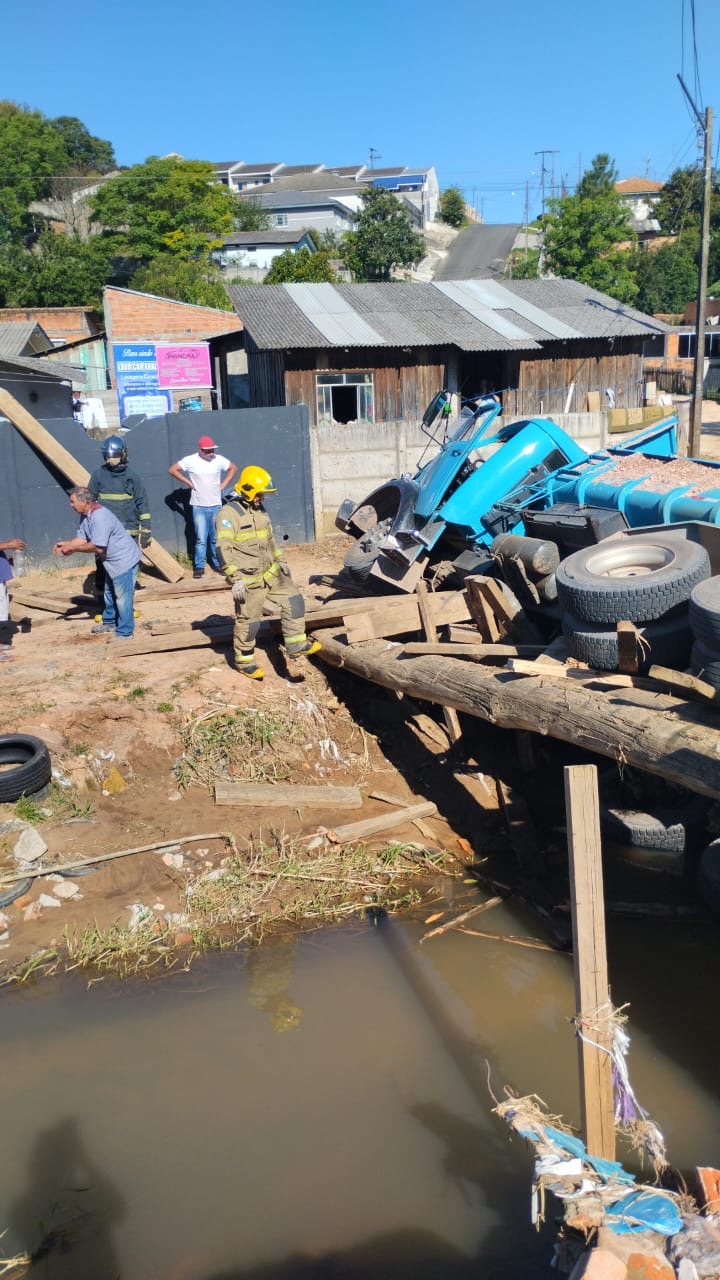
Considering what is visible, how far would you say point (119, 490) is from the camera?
9.89 m

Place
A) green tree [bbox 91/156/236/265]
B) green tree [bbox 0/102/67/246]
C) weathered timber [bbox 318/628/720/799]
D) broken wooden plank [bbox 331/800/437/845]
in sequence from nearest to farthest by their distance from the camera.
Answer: weathered timber [bbox 318/628/720/799], broken wooden plank [bbox 331/800/437/845], green tree [bbox 91/156/236/265], green tree [bbox 0/102/67/246]

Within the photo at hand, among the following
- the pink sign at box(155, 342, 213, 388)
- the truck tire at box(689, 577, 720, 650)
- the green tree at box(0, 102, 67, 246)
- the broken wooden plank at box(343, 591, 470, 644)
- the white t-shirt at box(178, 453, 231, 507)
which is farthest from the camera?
the green tree at box(0, 102, 67, 246)

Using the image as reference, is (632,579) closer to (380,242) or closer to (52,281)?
(52,281)

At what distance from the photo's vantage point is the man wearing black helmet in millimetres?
9797

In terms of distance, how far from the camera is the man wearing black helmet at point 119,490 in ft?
32.1

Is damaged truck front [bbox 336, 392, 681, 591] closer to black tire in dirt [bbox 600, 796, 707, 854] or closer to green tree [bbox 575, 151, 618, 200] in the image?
black tire in dirt [bbox 600, 796, 707, 854]

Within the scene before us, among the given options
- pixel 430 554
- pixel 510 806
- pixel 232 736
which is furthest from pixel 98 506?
pixel 510 806

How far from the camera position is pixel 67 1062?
4875 millimetres

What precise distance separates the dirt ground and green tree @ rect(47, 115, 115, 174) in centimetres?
8259

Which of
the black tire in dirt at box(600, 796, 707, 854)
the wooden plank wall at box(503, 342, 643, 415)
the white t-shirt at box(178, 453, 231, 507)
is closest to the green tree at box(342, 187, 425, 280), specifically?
the wooden plank wall at box(503, 342, 643, 415)

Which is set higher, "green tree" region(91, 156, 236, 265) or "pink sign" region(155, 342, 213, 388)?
"green tree" region(91, 156, 236, 265)

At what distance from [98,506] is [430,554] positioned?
325 centimetres

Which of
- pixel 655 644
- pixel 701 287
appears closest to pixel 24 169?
pixel 701 287

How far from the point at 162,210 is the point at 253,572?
47066 millimetres
